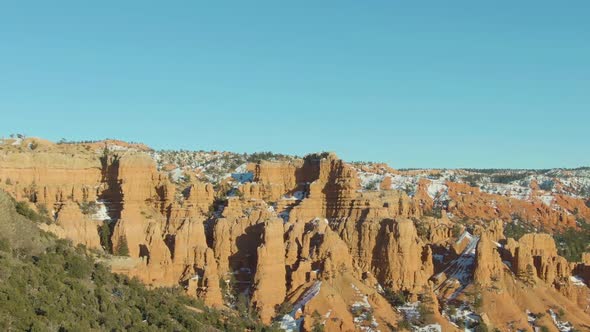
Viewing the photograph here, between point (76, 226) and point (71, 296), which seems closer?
point (71, 296)

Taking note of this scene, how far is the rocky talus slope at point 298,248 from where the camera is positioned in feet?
193

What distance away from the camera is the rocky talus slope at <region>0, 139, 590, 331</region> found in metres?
58.8

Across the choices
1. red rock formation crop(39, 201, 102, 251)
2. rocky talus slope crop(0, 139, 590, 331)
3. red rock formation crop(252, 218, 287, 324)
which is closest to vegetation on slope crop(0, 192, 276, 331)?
red rock formation crop(39, 201, 102, 251)

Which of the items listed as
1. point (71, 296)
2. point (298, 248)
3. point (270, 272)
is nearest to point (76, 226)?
point (270, 272)

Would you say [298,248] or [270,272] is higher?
[298,248]

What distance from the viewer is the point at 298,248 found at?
6531cm

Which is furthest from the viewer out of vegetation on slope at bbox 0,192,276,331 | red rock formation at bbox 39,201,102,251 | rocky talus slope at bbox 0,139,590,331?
rocky talus slope at bbox 0,139,590,331

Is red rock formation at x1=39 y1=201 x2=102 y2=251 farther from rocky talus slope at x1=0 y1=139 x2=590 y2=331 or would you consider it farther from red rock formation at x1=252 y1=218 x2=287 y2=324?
red rock formation at x1=252 y1=218 x2=287 y2=324

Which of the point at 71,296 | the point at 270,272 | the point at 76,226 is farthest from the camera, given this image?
the point at 270,272

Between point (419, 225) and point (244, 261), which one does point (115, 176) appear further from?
point (419, 225)

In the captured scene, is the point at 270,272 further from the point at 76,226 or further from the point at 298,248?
the point at 76,226

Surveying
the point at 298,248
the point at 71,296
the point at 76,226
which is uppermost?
the point at 76,226

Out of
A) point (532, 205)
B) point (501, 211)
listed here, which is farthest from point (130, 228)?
point (532, 205)

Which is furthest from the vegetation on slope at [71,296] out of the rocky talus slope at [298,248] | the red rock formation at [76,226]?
Result: the rocky talus slope at [298,248]
